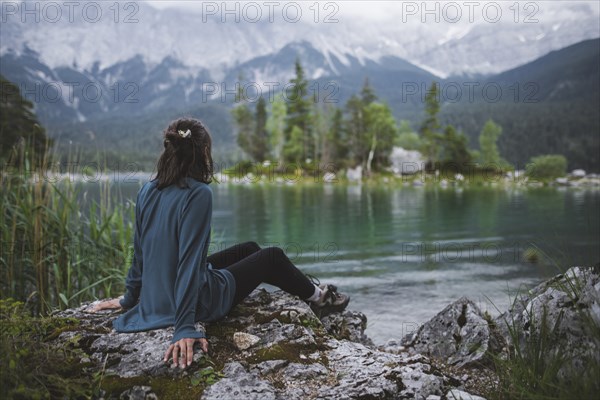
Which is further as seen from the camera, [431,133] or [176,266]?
[431,133]

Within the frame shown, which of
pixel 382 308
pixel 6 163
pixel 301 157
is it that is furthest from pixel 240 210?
pixel 301 157

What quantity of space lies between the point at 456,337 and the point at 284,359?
113 inches

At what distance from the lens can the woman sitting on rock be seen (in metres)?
3.16

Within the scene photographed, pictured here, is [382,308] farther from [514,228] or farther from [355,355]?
[514,228]

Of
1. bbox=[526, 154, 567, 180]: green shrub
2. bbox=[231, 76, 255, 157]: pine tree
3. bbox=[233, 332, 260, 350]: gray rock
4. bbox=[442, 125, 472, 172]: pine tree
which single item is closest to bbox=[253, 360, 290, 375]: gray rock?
bbox=[233, 332, 260, 350]: gray rock

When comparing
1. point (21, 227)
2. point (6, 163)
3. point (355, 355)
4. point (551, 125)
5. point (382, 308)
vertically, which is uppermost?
point (551, 125)

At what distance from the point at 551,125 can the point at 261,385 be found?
157978mm

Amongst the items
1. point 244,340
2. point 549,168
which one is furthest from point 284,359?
point 549,168

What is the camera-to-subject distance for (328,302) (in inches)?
185

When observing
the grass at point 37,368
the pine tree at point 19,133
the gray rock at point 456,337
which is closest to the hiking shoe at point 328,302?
the gray rock at point 456,337

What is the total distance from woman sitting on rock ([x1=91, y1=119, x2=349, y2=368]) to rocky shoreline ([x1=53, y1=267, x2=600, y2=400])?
0.13 meters

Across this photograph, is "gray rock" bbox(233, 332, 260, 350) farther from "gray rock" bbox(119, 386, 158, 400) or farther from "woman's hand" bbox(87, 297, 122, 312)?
"woman's hand" bbox(87, 297, 122, 312)

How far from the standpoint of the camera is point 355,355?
3514 millimetres

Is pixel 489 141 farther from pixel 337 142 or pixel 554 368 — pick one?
pixel 554 368
